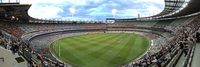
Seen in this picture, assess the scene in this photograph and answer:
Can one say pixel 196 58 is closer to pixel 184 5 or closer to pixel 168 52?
pixel 168 52

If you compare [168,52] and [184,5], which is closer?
[168,52]

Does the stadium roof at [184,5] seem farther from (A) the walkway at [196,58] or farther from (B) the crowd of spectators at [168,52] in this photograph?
(A) the walkway at [196,58]

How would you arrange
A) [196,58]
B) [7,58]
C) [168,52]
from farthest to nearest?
[168,52] < [7,58] < [196,58]

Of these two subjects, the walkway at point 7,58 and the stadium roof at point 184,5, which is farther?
the stadium roof at point 184,5

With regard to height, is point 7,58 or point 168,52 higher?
point 7,58

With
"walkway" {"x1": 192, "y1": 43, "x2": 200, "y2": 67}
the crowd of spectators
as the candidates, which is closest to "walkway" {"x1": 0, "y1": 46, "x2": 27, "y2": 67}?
the crowd of spectators

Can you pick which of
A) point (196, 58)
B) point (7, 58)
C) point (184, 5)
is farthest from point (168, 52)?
point (184, 5)

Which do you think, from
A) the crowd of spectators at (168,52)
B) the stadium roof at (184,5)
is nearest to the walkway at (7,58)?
the crowd of spectators at (168,52)

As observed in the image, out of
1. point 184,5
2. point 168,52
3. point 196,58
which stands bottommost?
point 168,52

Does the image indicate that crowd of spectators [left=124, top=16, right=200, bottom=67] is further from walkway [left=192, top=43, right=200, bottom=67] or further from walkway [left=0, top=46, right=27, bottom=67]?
walkway [left=0, top=46, right=27, bottom=67]

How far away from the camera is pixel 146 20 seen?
10338 centimetres

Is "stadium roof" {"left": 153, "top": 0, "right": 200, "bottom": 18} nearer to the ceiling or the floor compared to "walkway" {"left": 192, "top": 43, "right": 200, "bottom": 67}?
nearer to the ceiling

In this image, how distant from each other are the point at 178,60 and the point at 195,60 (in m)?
2.07

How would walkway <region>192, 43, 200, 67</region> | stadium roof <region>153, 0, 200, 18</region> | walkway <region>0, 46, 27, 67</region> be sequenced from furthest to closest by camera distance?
stadium roof <region>153, 0, 200, 18</region> < walkway <region>0, 46, 27, 67</region> < walkway <region>192, 43, 200, 67</region>
